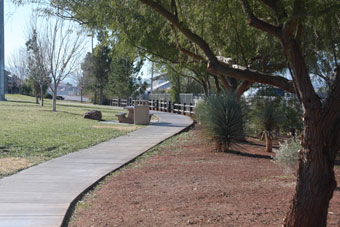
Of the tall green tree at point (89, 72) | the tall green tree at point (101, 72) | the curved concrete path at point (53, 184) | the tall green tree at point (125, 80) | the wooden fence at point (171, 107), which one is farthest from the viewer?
the tall green tree at point (89, 72)

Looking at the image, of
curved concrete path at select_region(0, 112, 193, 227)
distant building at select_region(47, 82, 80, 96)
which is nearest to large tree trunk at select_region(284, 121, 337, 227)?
curved concrete path at select_region(0, 112, 193, 227)

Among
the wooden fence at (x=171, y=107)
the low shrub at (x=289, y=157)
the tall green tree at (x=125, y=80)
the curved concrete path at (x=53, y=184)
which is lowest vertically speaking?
the curved concrete path at (x=53, y=184)

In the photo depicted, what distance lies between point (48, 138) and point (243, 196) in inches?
420

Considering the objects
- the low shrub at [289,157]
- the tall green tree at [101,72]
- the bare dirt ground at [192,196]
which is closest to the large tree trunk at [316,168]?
the bare dirt ground at [192,196]

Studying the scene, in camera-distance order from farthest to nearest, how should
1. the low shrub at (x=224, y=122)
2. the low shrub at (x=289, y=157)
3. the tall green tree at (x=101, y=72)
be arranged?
the tall green tree at (x=101, y=72) → the low shrub at (x=224, y=122) → the low shrub at (x=289, y=157)

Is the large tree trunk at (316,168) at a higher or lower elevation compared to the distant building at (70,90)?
lower

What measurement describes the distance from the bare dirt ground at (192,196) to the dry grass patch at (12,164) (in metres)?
2.22

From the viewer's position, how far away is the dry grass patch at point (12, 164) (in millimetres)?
9859

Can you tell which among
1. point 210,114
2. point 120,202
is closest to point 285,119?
point 210,114

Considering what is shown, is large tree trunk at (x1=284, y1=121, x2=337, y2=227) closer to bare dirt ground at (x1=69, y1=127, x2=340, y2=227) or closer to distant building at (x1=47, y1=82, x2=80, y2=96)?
bare dirt ground at (x1=69, y1=127, x2=340, y2=227)

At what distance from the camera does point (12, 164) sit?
1066 cm

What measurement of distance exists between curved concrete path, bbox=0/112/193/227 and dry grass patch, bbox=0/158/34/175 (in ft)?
1.08

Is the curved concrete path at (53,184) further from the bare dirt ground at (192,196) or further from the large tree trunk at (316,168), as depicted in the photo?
the large tree trunk at (316,168)

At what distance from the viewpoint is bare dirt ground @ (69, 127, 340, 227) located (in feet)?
20.7
